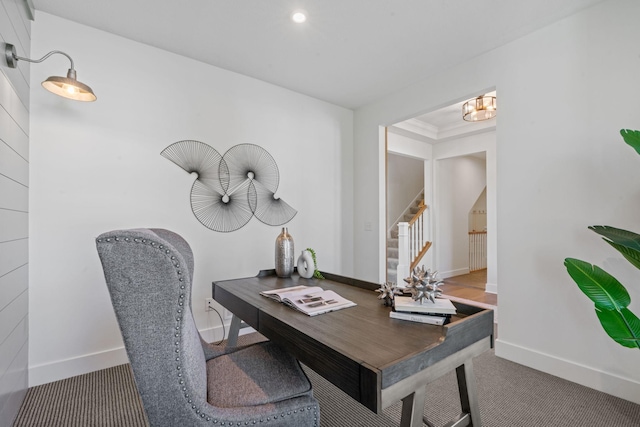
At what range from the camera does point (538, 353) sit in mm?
2203

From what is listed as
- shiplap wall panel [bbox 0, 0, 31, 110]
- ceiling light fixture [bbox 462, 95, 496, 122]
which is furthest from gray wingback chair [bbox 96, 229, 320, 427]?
ceiling light fixture [bbox 462, 95, 496, 122]

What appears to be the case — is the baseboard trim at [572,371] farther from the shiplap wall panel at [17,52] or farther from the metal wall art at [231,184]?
the shiplap wall panel at [17,52]

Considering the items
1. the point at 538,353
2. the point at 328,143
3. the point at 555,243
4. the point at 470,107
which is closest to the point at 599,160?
the point at 555,243

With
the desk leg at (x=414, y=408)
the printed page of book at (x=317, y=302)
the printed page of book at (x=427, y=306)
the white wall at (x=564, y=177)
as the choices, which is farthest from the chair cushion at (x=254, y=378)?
the white wall at (x=564, y=177)

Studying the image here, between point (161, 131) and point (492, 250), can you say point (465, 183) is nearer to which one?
point (492, 250)

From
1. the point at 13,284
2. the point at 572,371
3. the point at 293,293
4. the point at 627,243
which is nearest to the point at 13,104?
the point at 13,284

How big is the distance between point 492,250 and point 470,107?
2205 mm

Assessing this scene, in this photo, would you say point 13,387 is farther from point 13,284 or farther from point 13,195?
point 13,195

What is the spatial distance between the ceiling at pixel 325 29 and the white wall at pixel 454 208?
122 inches

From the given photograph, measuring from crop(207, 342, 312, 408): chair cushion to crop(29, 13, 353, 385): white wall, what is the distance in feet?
4.80

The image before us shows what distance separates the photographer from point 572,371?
2049 millimetres

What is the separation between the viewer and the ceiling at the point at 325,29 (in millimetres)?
1982

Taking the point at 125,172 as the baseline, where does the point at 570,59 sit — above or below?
above

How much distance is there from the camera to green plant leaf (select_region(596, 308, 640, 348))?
151 cm
